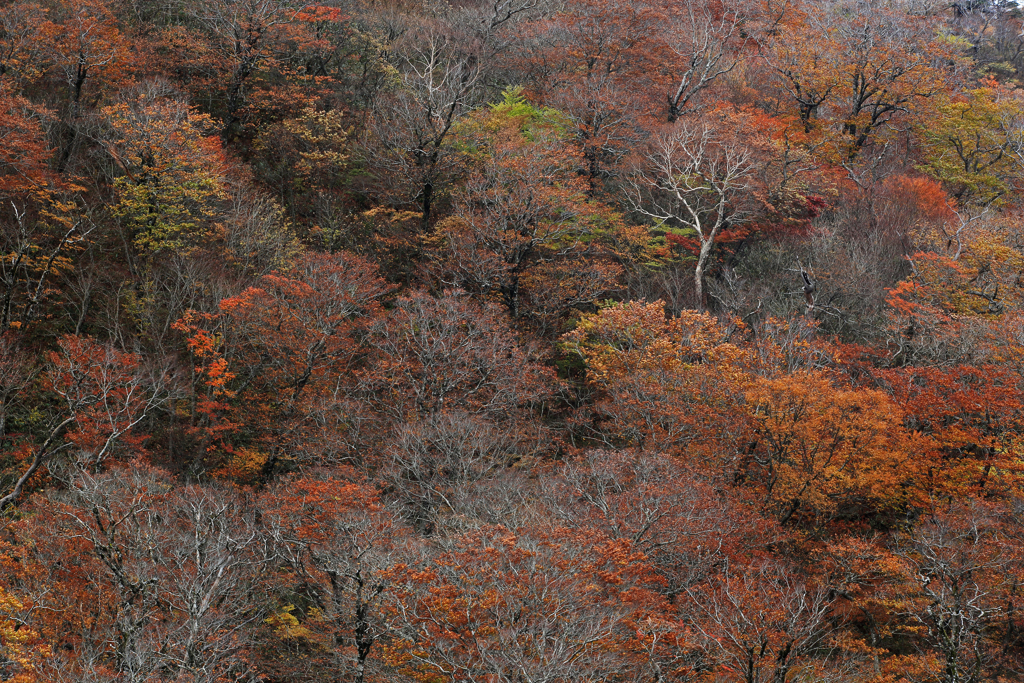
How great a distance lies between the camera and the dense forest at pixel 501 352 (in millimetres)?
22719

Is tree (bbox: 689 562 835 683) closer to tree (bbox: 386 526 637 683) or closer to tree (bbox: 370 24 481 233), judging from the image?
tree (bbox: 386 526 637 683)

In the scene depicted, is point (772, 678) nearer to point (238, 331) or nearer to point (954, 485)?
point (954, 485)

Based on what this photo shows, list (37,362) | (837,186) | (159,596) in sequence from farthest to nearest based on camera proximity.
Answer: (837,186), (37,362), (159,596)

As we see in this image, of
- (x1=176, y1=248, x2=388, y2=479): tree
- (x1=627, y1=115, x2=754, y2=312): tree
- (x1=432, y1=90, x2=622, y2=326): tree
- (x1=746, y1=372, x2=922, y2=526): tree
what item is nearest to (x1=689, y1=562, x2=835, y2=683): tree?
(x1=746, y1=372, x2=922, y2=526): tree

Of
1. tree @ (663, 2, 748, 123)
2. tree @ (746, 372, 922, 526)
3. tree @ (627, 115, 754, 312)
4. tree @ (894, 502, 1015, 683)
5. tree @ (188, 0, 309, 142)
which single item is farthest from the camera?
tree @ (663, 2, 748, 123)

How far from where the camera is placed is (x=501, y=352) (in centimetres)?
3319

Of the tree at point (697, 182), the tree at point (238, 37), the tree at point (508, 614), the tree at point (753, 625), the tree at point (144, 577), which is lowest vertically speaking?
the tree at point (144, 577)

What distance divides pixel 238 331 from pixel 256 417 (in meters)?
3.71

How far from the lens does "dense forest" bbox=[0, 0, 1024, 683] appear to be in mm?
22719

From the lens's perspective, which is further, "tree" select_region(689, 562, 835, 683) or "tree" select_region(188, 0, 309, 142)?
"tree" select_region(188, 0, 309, 142)

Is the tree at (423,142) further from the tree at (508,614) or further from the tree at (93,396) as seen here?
the tree at (508,614)

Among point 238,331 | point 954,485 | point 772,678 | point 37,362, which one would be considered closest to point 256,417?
point 238,331

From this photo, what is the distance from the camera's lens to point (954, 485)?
28.1m

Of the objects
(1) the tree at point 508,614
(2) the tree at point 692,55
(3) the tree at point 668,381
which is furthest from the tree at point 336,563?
(2) the tree at point 692,55
